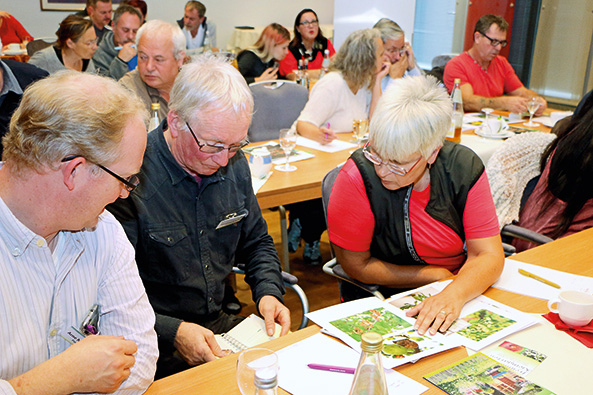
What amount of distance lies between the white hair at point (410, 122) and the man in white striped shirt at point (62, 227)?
0.80 meters

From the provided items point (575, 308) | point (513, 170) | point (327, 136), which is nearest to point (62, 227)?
point (575, 308)

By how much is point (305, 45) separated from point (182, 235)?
558 cm

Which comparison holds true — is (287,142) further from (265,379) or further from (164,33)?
(265,379)

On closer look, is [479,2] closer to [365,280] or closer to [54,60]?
[54,60]

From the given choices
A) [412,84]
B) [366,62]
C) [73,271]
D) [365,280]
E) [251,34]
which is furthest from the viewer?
[251,34]

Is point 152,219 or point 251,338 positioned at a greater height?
point 152,219

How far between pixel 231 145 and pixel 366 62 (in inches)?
82.6

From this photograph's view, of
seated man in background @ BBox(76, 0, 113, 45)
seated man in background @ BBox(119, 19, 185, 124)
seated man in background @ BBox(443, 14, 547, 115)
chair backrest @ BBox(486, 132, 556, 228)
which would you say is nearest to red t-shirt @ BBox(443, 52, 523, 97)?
seated man in background @ BBox(443, 14, 547, 115)

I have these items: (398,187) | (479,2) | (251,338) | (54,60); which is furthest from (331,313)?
(479,2)

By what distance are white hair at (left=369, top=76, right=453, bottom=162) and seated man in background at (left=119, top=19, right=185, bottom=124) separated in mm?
1995

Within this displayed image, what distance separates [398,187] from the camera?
173 centimetres

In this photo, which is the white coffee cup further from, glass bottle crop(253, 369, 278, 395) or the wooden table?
glass bottle crop(253, 369, 278, 395)

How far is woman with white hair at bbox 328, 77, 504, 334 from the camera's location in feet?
5.39

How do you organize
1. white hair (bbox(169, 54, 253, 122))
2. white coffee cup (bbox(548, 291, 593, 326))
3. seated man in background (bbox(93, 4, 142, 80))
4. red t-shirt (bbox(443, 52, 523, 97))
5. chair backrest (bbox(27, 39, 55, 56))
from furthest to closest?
chair backrest (bbox(27, 39, 55, 56)), seated man in background (bbox(93, 4, 142, 80)), red t-shirt (bbox(443, 52, 523, 97)), white hair (bbox(169, 54, 253, 122)), white coffee cup (bbox(548, 291, 593, 326))
